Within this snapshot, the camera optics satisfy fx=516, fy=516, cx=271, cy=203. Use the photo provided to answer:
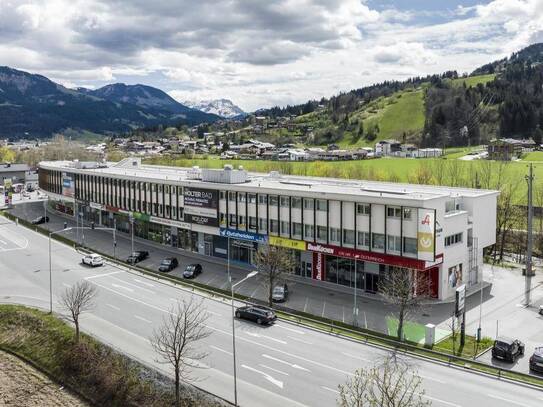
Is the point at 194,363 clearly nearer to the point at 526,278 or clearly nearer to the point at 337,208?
the point at 337,208

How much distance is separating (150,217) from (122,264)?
13.4 meters

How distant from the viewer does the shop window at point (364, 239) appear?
5373 cm

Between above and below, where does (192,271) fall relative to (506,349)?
below

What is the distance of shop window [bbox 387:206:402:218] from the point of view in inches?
2020

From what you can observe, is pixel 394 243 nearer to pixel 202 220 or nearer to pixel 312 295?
pixel 312 295

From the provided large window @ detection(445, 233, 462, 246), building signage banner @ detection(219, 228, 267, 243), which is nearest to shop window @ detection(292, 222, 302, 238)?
building signage banner @ detection(219, 228, 267, 243)

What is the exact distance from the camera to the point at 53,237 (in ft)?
286

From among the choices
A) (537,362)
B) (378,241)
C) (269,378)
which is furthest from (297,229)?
(537,362)

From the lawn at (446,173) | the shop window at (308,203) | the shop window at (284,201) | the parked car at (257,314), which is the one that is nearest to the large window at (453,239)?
the shop window at (308,203)

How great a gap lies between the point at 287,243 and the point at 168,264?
1590cm

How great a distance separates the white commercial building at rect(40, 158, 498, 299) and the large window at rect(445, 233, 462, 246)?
11 centimetres

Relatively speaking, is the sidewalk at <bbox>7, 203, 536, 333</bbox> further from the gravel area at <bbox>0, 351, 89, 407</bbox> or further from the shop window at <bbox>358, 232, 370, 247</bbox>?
the gravel area at <bbox>0, 351, 89, 407</bbox>

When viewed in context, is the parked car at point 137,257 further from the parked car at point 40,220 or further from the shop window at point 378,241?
the parked car at point 40,220

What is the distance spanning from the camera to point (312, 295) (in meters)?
54.1
